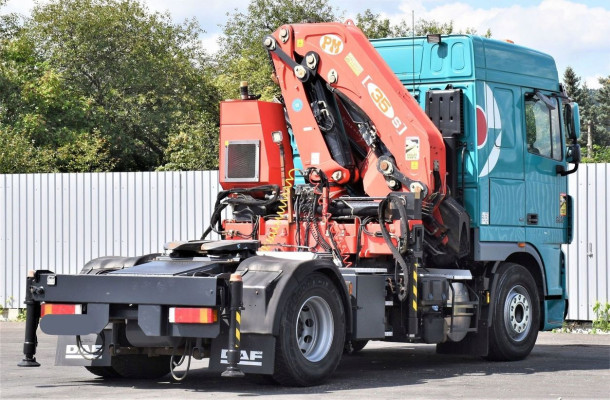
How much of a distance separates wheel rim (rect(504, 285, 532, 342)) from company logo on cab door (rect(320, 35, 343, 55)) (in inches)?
137

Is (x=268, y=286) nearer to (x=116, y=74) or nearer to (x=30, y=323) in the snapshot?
(x=30, y=323)

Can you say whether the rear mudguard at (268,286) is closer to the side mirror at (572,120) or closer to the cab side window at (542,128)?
the cab side window at (542,128)

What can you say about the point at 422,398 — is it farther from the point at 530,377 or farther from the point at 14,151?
the point at 14,151

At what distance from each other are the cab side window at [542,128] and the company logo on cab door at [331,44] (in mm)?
2611

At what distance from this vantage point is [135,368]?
38.1 feet

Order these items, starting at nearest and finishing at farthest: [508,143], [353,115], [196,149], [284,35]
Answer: [353,115]
[284,35]
[508,143]
[196,149]

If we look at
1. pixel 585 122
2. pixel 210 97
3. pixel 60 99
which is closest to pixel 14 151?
pixel 60 99

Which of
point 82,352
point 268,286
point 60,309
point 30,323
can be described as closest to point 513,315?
point 268,286

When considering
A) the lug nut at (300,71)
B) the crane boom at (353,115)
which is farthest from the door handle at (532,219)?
the lug nut at (300,71)

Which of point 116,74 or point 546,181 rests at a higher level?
point 116,74

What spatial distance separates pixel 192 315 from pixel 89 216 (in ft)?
38.6

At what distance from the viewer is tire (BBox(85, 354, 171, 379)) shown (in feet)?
37.6

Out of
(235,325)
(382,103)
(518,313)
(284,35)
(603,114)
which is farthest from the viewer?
(603,114)

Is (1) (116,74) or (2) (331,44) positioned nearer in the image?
(2) (331,44)
